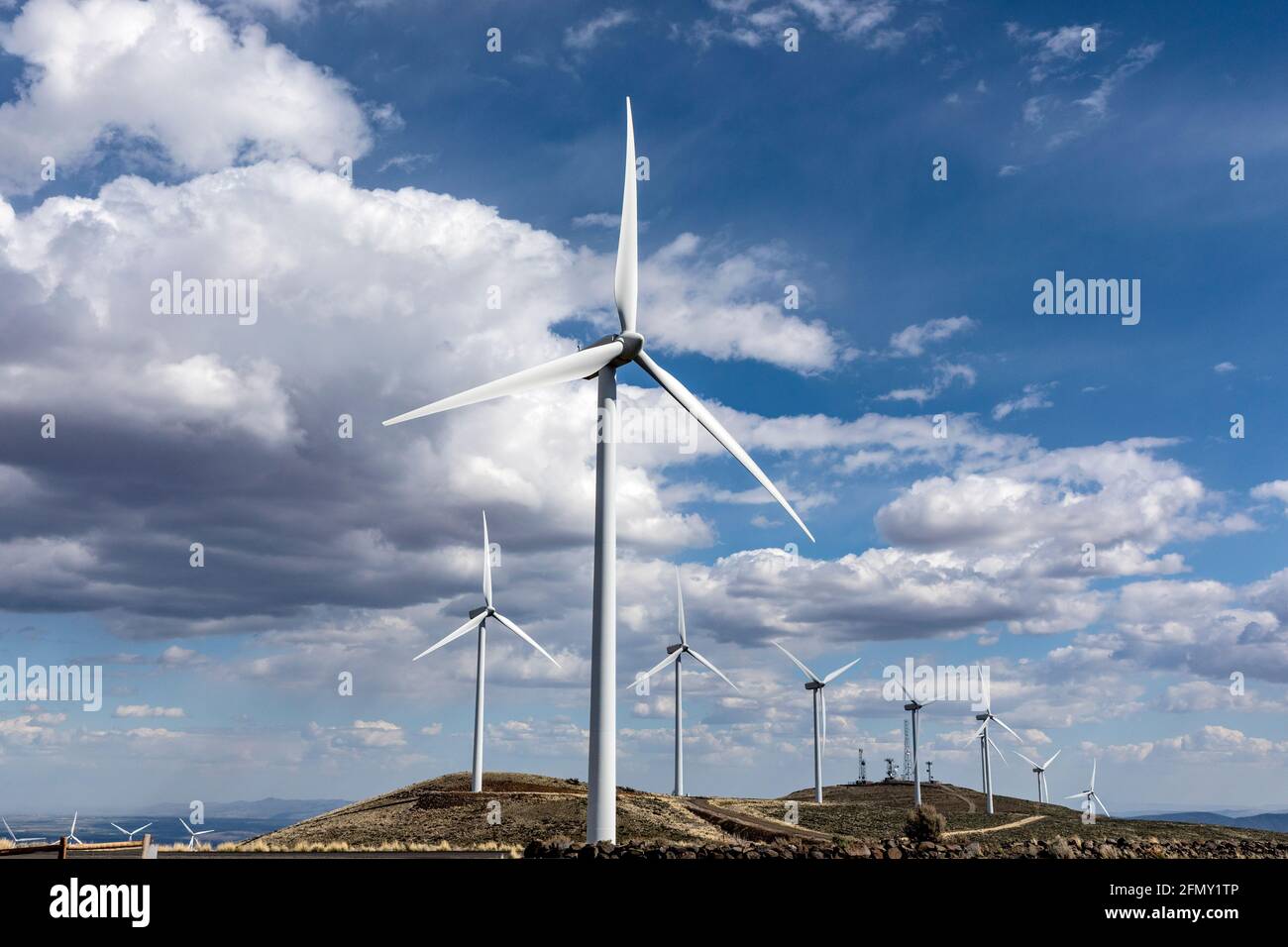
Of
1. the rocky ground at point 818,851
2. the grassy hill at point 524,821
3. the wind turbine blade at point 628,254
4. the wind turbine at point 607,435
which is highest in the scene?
the wind turbine blade at point 628,254

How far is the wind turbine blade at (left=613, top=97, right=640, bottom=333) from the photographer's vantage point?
4631 centimetres

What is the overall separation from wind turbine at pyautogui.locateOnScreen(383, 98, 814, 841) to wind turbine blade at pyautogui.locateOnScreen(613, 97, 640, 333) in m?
0.04

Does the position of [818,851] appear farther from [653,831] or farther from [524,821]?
[524,821]

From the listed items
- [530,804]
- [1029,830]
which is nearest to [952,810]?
[1029,830]

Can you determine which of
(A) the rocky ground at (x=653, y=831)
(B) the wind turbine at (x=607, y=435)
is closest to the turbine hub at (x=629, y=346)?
(B) the wind turbine at (x=607, y=435)

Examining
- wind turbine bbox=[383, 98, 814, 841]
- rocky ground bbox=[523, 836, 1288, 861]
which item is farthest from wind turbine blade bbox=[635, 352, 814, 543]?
rocky ground bbox=[523, 836, 1288, 861]

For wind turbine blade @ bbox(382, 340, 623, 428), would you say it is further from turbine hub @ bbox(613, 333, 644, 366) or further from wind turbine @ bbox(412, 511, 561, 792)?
wind turbine @ bbox(412, 511, 561, 792)

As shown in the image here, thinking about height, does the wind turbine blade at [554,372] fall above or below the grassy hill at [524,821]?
above

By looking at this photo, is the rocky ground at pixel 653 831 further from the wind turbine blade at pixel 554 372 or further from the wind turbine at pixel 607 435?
the wind turbine blade at pixel 554 372

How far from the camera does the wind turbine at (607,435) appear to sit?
3919cm

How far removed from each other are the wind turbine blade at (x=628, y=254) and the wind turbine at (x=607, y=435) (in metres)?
0.04

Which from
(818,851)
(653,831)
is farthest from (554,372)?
(653,831)
